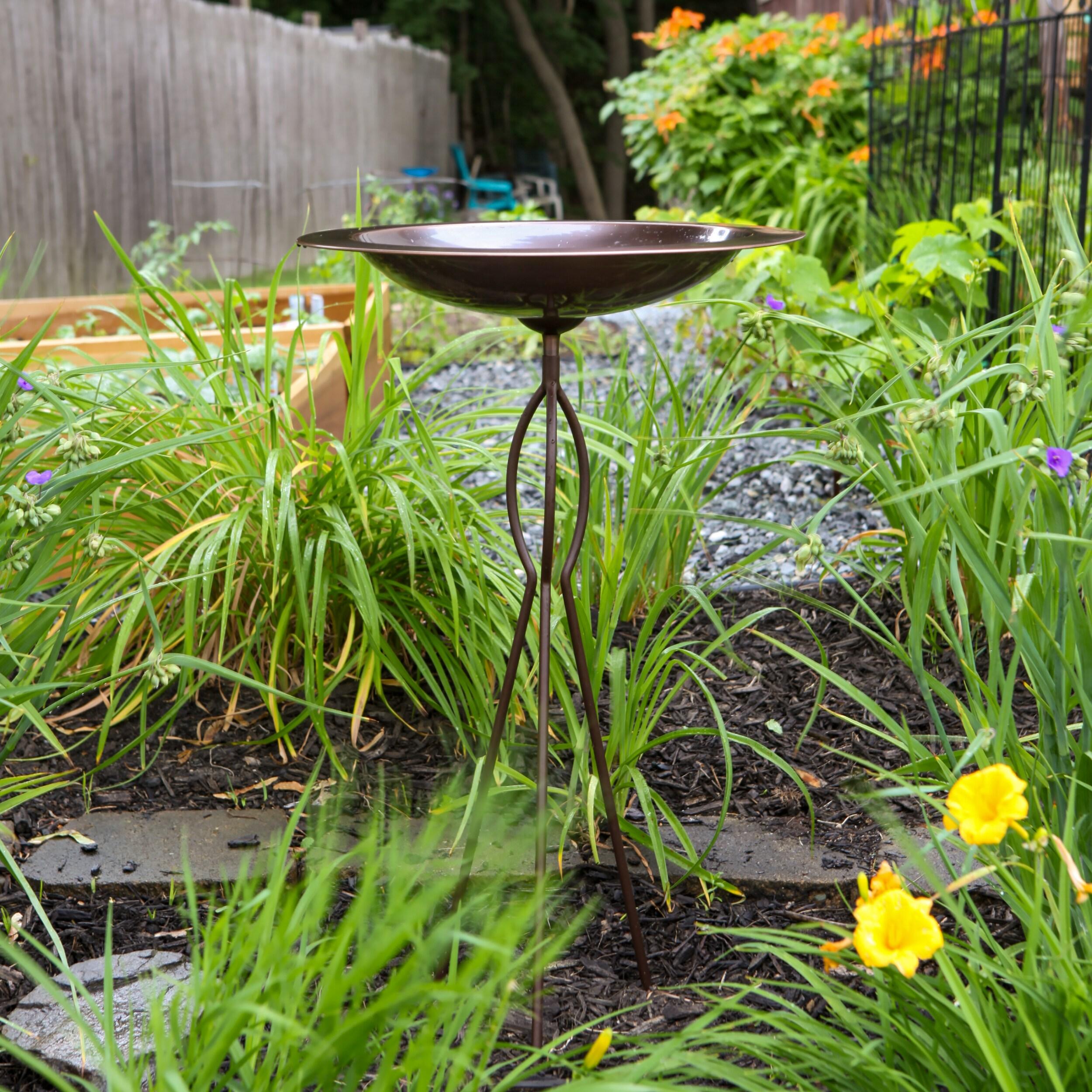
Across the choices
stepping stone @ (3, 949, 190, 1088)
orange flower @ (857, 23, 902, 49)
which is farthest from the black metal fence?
stepping stone @ (3, 949, 190, 1088)

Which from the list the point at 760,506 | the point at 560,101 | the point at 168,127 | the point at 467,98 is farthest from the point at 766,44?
the point at 467,98

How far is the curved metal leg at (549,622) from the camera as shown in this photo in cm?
131

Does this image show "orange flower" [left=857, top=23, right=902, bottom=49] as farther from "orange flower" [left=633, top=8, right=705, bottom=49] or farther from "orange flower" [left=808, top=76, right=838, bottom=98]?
"orange flower" [left=633, top=8, right=705, bottom=49]

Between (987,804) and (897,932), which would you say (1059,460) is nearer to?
(987,804)

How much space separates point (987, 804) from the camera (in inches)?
34.8

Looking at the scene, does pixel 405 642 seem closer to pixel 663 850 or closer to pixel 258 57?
pixel 663 850

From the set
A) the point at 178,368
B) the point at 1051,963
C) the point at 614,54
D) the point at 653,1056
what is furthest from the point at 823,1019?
the point at 614,54

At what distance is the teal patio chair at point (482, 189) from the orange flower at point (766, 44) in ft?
24.9

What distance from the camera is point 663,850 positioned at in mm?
1521

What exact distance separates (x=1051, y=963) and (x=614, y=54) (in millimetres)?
16978

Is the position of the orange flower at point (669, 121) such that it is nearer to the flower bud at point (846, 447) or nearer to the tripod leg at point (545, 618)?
the flower bud at point (846, 447)

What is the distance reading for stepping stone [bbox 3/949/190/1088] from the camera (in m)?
1.20

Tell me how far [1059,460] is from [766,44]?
5.45 m

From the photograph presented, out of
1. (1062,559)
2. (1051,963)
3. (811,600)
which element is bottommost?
(1051,963)
